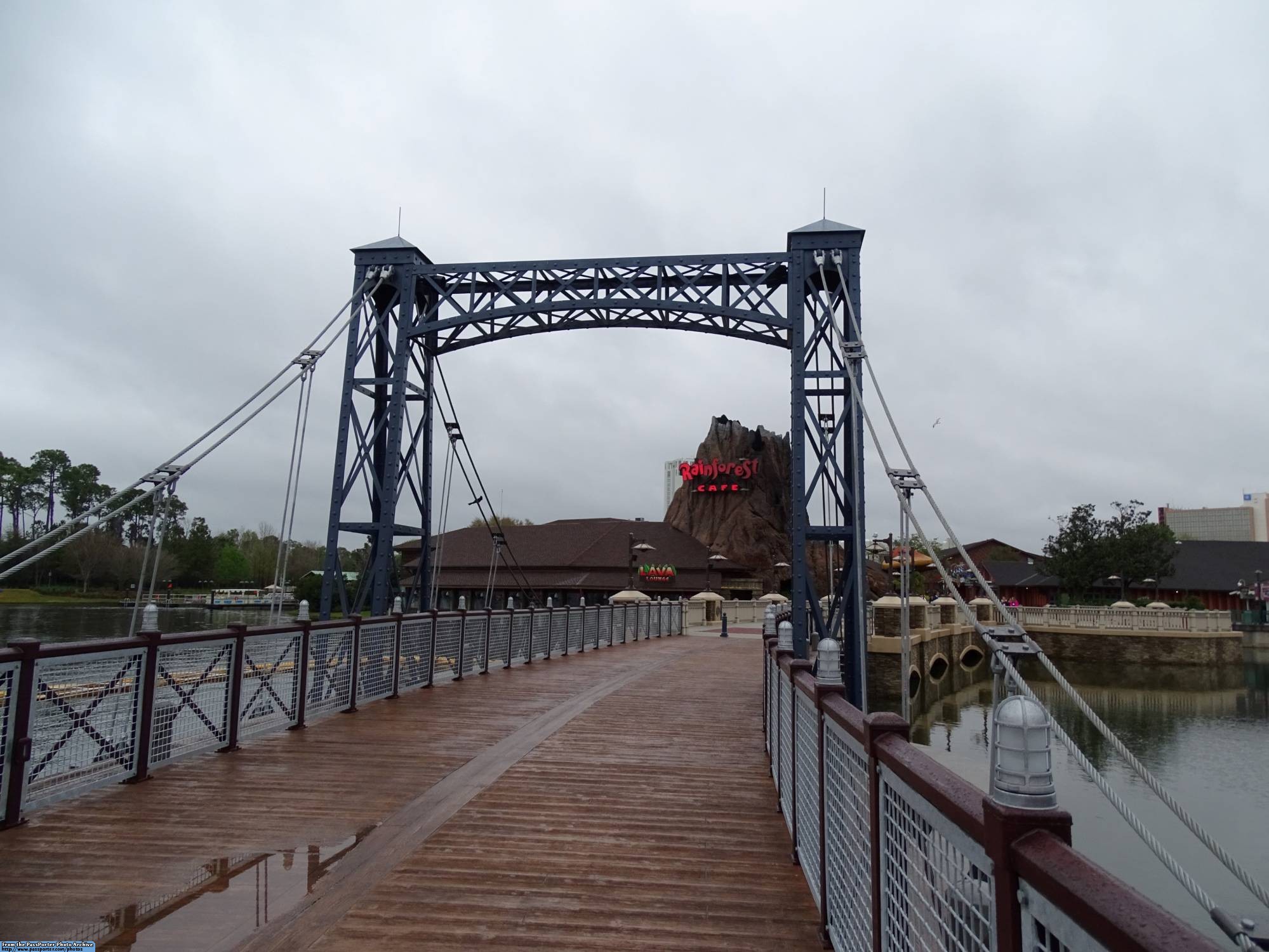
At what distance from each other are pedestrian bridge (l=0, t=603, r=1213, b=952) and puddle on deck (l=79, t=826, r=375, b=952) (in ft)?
0.05

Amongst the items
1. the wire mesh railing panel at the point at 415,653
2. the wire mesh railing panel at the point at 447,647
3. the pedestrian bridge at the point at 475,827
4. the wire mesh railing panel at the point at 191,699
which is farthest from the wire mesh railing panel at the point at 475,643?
the wire mesh railing panel at the point at 191,699

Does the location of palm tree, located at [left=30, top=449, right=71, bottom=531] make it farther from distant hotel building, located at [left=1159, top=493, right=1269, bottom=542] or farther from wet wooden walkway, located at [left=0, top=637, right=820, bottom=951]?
distant hotel building, located at [left=1159, top=493, right=1269, bottom=542]

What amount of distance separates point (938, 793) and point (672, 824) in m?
3.75

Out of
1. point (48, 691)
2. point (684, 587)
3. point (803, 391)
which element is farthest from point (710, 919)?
point (684, 587)

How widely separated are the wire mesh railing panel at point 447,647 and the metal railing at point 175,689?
0.05 metres

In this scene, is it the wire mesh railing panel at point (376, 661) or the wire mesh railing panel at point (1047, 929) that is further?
the wire mesh railing panel at point (376, 661)

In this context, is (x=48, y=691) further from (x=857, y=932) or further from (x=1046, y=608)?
(x=1046, y=608)

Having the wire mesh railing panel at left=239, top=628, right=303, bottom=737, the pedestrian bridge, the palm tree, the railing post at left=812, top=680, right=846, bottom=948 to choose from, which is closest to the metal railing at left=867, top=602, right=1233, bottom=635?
the wire mesh railing panel at left=239, top=628, right=303, bottom=737

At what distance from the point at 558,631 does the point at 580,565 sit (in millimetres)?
29842

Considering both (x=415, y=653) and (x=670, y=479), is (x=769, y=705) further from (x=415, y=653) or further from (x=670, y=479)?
(x=670, y=479)

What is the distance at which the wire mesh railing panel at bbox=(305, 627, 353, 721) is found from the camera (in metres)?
9.32

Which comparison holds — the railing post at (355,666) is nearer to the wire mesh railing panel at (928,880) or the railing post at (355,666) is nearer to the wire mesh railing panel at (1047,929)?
the wire mesh railing panel at (928,880)

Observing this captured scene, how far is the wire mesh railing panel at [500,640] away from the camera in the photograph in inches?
601

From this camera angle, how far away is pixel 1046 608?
153 ft
